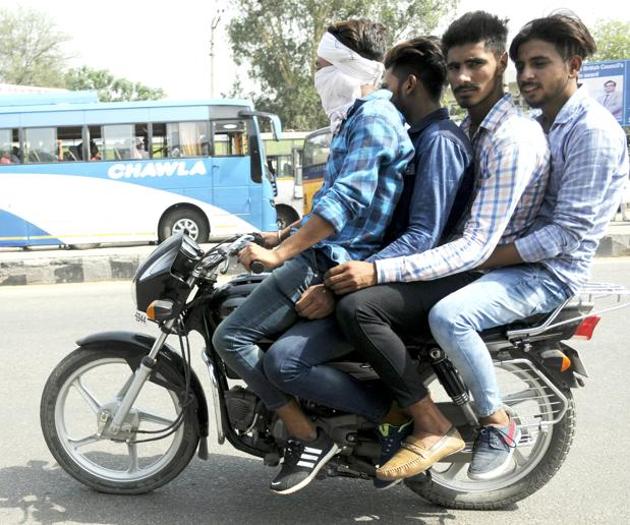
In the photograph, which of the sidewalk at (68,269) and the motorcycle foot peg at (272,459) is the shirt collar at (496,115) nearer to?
the motorcycle foot peg at (272,459)

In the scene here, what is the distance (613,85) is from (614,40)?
26.5 m

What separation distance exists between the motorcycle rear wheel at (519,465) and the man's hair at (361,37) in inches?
48.3

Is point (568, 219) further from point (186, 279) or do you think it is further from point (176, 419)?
point (176, 419)

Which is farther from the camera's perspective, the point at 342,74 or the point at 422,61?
the point at 342,74

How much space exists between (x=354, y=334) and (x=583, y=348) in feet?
11.3

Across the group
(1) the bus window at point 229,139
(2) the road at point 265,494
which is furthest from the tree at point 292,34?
(2) the road at point 265,494

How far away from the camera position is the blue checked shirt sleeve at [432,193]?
252 centimetres

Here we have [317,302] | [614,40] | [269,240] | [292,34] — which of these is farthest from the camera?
[614,40]

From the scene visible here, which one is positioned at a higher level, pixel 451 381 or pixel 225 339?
pixel 225 339

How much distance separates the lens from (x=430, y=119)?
2637 millimetres

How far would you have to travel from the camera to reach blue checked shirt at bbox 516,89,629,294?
8.21 feet

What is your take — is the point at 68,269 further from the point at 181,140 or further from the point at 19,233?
the point at 181,140

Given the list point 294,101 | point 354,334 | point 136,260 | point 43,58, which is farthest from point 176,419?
→ point 43,58

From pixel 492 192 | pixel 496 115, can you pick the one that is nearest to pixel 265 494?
pixel 492 192
